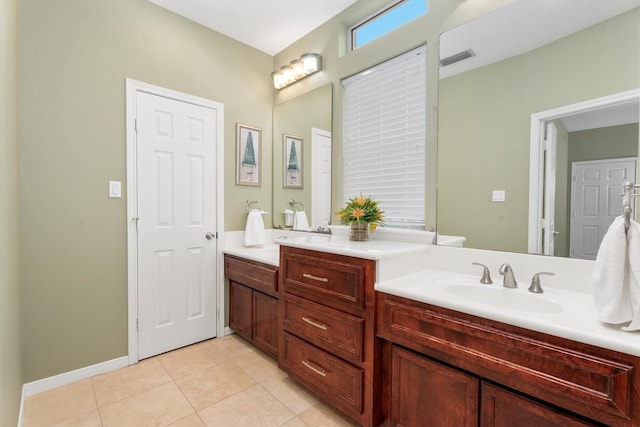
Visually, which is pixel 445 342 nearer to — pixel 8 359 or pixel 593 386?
pixel 593 386

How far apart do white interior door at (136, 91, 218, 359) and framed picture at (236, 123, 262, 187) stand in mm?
241

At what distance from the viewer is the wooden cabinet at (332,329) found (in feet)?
4.85

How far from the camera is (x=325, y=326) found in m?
1.69

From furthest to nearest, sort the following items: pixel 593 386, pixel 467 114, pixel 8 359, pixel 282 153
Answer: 1. pixel 282 153
2. pixel 467 114
3. pixel 8 359
4. pixel 593 386

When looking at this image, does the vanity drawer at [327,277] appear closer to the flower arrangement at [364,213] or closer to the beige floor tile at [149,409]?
the flower arrangement at [364,213]

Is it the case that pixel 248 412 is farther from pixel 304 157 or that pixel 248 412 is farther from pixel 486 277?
pixel 304 157

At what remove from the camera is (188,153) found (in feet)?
8.30

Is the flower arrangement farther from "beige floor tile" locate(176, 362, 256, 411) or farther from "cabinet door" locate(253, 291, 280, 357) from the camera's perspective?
"beige floor tile" locate(176, 362, 256, 411)

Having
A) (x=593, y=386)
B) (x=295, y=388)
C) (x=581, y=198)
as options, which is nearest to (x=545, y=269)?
(x=581, y=198)

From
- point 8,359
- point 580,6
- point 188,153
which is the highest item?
point 580,6

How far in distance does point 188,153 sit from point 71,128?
2.49ft

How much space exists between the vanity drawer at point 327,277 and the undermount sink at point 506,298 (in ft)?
1.37

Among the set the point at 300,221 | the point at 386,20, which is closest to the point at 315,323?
the point at 300,221

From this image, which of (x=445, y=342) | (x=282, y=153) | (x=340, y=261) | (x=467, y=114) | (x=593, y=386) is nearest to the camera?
(x=593, y=386)
